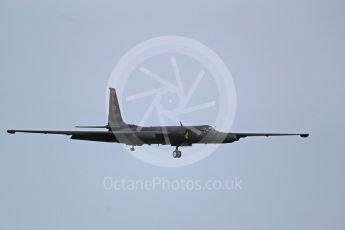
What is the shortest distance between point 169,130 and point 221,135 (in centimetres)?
635

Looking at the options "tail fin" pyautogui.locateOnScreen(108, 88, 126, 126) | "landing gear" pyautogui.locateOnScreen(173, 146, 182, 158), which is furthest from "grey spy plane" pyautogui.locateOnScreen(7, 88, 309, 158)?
"tail fin" pyautogui.locateOnScreen(108, 88, 126, 126)

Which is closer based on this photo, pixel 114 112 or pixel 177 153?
pixel 177 153

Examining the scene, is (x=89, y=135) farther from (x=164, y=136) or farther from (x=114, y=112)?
(x=114, y=112)

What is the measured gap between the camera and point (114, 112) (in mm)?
104375

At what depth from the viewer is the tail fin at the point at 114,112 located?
102 meters

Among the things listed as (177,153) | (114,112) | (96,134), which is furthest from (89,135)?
(114,112)

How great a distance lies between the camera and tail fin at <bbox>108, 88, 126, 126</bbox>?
10188 centimetres

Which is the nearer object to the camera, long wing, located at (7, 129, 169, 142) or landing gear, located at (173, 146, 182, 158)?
landing gear, located at (173, 146, 182, 158)

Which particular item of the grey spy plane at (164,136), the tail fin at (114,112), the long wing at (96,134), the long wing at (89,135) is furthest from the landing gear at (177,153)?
the tail fin at (114,112)

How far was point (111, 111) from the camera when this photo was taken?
104312 mm

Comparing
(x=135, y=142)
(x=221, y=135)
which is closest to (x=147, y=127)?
(x=135, y=142)

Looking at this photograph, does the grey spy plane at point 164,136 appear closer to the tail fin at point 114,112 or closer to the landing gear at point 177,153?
the landing gear at point 177,153

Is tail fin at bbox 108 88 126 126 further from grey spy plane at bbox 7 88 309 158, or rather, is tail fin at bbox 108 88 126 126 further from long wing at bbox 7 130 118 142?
long wing at bbox 7 130 118 142

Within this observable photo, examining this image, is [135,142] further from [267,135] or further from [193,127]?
[267,135]
